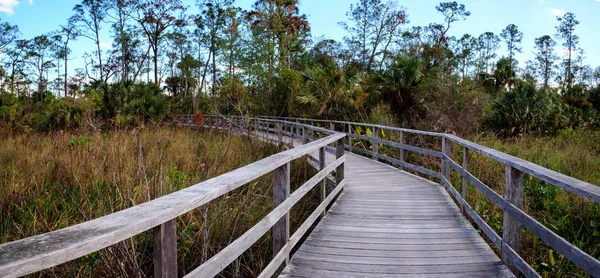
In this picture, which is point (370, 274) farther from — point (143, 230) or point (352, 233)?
point (143, 230)

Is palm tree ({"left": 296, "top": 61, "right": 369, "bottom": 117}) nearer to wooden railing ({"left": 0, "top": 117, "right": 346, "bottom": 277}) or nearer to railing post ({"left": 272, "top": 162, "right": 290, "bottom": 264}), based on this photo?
railing post ({"left": 272, "top": 162, "right": 290, "bottom": 264})

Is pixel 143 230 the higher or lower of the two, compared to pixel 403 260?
higher

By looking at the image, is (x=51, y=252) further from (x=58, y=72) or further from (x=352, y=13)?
(x=58, y=72)

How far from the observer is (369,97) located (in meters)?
19.4

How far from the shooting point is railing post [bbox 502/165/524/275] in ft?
11.3

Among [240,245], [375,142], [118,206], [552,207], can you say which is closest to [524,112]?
[375,142]

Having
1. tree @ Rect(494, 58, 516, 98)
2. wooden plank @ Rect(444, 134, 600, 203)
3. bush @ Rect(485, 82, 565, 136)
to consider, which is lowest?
wooden plank @ Rect(444, 134, 600, 203)

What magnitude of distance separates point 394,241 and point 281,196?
65.5 inches

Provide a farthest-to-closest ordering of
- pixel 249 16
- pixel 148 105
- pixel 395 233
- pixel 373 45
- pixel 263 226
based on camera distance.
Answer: pixel 373 45
pixel 249 16
pixel 148 105
pixel 395 233
pixel 263 226

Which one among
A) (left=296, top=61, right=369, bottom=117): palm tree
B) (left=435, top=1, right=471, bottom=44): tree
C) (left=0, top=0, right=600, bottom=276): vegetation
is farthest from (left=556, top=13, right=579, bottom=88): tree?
(left=296, top=61, right=369, bottom=117): palm tree

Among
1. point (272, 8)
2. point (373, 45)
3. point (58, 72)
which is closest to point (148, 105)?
point (272, 8)

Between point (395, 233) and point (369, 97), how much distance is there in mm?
15177

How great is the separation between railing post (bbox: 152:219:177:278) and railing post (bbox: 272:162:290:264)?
5.21 feet

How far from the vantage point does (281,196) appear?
331cm
